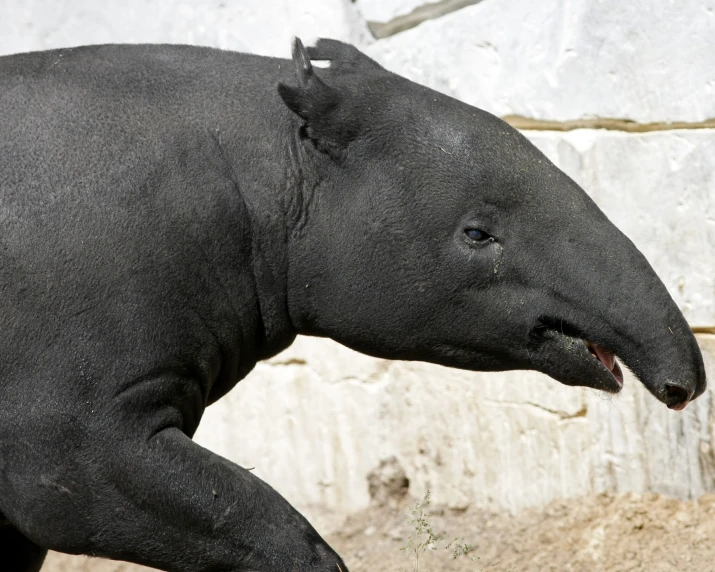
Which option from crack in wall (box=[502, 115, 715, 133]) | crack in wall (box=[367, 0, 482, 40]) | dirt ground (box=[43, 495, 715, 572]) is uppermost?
crack in wall (box=[367, 0, 482, 40])

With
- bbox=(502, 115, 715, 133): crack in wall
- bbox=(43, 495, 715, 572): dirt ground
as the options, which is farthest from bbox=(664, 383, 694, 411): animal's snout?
bbox=(502, 115, 715, 133): crack in wall

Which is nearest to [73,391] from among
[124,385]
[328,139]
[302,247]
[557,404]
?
[124,385]

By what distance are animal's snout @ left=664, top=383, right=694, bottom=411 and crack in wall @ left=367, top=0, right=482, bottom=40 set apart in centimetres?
228

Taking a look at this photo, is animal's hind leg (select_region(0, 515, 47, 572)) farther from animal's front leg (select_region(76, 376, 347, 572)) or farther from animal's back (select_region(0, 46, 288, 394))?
animal's back (select_region(0, 46, 288, 394))

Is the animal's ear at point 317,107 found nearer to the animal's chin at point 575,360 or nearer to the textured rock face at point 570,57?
the animal's chin at point 575,360

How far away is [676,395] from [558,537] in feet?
6.54

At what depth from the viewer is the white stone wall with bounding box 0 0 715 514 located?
163 inches

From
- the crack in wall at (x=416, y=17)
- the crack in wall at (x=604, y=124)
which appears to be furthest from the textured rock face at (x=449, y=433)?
the crack in wall at (x=416, y=17)

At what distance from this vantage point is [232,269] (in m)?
2.65

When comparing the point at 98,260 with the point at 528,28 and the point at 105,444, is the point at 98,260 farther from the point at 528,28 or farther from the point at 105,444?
the point at 528,28

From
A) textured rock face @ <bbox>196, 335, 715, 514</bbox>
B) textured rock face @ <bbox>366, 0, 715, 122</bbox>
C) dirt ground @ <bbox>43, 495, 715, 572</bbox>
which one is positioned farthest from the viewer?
textured rock face @ <bbox>196, 335, 715, 514</bbox>

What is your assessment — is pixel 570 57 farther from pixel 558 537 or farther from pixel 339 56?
pixel 558 537

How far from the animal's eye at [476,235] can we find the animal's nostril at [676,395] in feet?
1.72

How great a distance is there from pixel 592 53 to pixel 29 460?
265 centimetres
